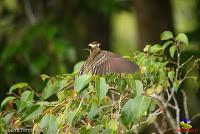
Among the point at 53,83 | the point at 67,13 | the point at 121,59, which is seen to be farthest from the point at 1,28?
the point at 121,59

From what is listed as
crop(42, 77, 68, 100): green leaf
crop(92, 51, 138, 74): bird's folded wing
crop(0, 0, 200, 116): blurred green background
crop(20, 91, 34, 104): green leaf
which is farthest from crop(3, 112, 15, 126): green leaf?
crop(0, 0, 200, 116): blurred green background

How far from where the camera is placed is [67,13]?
6.36 meters

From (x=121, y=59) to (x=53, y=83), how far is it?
0.62 metres

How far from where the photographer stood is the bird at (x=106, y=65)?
9.27ft

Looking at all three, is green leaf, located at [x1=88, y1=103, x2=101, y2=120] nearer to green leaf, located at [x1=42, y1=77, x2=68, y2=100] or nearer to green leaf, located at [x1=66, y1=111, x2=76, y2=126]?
green leaf, located at [x1=66, y1=111, x2=76, y2=126]

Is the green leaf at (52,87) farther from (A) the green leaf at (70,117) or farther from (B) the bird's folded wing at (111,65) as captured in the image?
(A) the green leaf at (70,117)

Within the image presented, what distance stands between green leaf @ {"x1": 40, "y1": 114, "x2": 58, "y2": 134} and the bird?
29 cm

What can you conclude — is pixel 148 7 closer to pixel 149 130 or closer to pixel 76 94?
pixel 149 130

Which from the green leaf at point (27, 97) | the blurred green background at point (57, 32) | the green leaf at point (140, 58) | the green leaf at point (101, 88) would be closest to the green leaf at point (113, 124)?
the green leaf at point (101, 88)

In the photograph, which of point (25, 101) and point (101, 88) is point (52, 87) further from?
point (101, 88)

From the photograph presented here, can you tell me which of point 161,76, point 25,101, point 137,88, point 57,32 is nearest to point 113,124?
point 137,88

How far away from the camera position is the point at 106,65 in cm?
292

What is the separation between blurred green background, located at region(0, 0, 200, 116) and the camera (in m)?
5.55

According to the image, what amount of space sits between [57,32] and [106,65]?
9.29ft
